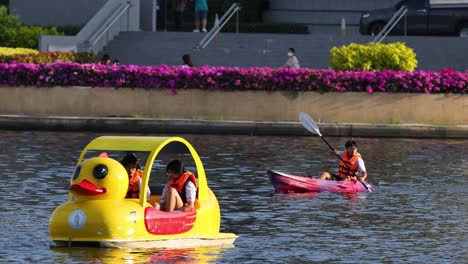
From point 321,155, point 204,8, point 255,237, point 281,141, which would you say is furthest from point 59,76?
point 255,237

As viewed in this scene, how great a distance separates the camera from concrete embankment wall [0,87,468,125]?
34.1 metres

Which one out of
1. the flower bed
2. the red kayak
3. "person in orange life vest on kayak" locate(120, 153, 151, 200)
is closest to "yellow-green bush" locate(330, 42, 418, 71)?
the flower bed

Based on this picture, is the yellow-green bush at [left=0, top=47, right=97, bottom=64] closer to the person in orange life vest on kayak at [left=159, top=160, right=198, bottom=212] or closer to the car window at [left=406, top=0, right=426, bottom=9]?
the car window at [left=406, top=0, right=426, bottom=9]

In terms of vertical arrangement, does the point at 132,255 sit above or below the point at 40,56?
below

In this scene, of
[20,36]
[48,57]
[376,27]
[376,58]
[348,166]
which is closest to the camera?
[348,166]

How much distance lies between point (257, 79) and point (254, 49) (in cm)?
992

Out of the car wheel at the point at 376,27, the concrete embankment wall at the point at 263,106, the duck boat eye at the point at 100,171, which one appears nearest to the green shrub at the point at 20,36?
the car wheel at the point at 376,27

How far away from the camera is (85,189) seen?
53.5 feet

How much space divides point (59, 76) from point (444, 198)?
15040mm

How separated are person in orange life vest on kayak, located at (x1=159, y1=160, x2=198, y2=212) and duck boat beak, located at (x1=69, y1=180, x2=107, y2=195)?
115cm

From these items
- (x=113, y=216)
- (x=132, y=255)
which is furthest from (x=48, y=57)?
(x=132, y=255)

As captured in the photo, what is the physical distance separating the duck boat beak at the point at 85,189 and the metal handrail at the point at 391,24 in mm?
27498

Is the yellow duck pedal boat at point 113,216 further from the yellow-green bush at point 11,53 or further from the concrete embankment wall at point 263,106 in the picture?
the yellow-green bush at point 11,53

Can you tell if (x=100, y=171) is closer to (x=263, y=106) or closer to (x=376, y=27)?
(x=263, y=106)
